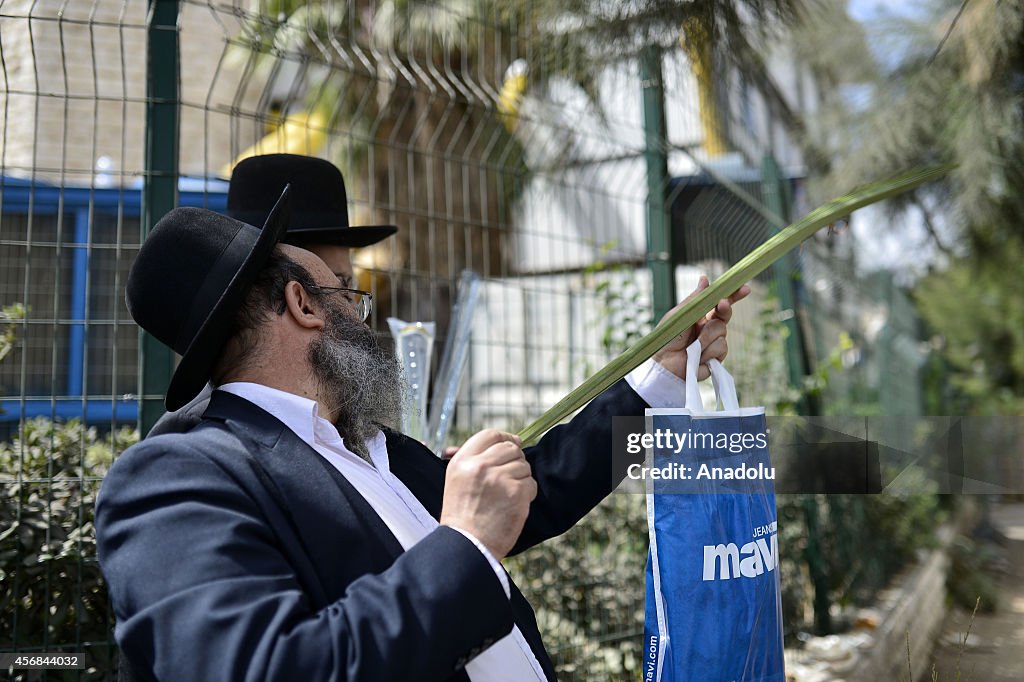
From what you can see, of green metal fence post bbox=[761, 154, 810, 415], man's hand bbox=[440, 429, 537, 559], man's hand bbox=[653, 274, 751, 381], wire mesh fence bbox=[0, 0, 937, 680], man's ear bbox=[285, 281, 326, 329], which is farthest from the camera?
green metal fence post bbox=[761, 154, 810, 415]

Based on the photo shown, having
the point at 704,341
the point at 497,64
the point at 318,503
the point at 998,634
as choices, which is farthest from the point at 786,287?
the point at 318,503

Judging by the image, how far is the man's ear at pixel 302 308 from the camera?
5.82 feet

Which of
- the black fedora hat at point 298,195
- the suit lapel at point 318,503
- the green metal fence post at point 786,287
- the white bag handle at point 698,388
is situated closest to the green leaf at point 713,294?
the white bag handle at point 698,388

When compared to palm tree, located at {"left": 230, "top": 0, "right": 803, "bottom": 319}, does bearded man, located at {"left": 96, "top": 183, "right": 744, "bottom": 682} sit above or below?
below

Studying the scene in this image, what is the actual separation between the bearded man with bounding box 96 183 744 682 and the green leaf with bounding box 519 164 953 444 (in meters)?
0.28

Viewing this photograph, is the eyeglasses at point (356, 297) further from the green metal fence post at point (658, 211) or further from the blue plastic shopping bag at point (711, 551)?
the green metal fence post at point (658, 211)

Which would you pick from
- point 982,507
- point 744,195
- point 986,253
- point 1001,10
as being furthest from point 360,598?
point 982,507

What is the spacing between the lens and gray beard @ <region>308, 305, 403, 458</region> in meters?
1.79

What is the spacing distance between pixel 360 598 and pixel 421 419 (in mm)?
1517

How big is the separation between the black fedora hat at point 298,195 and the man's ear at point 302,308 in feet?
1.74

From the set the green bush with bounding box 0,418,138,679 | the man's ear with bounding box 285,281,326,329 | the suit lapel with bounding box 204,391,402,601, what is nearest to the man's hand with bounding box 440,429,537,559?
the suit lapel with bounding box 204,391,402,601

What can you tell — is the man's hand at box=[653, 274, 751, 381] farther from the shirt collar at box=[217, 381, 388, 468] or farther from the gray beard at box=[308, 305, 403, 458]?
the shirt collar at box=[217, 381, 388, 468]

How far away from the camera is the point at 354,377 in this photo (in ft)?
5.97

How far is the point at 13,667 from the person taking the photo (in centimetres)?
226
